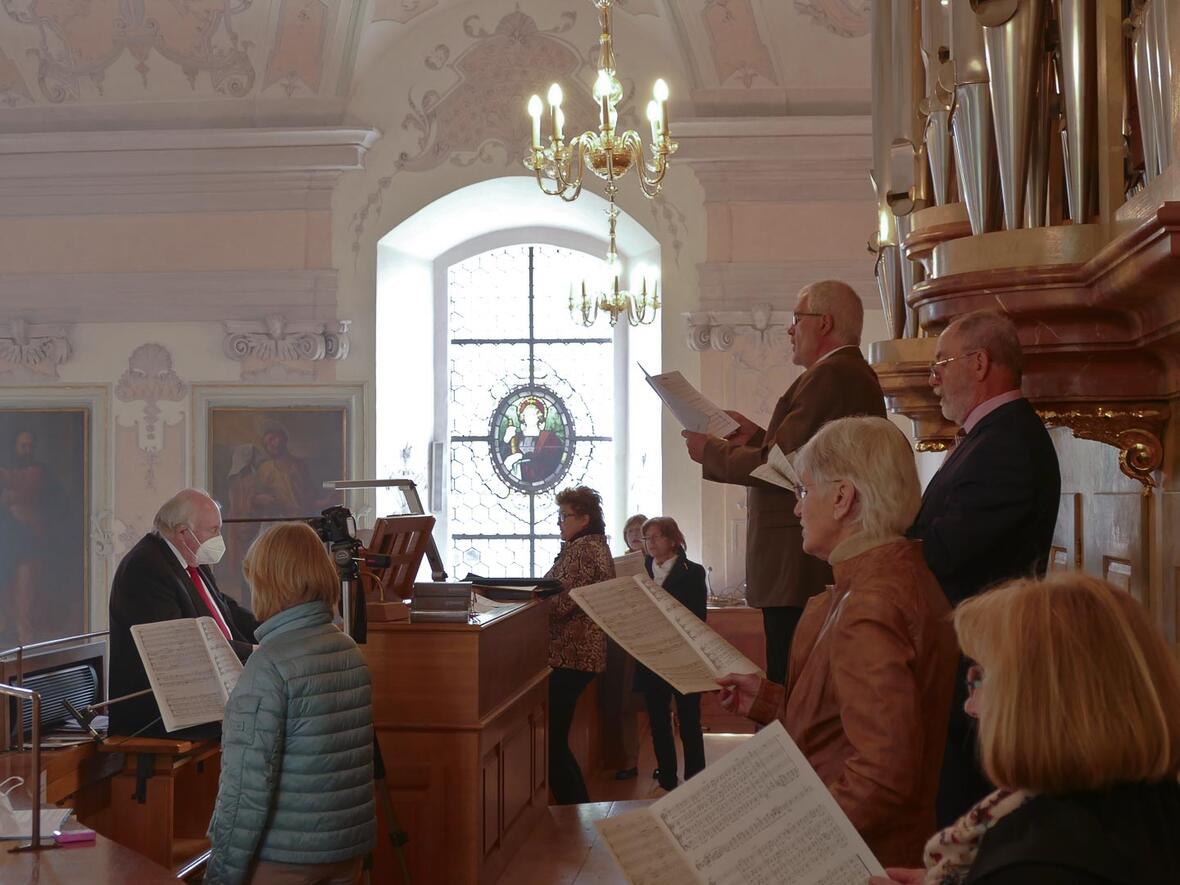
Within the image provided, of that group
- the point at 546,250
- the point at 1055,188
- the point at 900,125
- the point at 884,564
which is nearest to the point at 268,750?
the point at 884,564

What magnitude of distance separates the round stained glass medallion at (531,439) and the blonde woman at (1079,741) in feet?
37.8

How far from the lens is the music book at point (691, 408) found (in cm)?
444

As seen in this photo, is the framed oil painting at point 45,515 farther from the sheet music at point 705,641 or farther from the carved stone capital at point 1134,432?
the carved stone capital at point 1134,432

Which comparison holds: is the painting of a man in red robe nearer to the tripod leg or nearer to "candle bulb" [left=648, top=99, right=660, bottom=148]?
"candle bulb" [left=648, top=99, right=660, bottom=148]

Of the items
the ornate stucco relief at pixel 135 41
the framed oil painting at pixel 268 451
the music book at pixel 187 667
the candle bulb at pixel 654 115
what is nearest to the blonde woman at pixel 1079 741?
the music book at pixel 187 667

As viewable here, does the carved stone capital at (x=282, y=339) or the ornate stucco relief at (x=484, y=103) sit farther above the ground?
the ornate stucco relief at (x=484, y=103)

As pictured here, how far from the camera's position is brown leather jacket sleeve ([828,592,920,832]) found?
2.35m

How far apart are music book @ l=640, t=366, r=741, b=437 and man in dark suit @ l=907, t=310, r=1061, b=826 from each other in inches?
52.0

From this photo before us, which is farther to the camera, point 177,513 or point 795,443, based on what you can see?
point 177,513

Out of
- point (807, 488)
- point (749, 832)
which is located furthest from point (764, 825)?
point (807, 488)

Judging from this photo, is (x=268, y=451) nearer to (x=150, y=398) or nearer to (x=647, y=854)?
(x=150, y=398)

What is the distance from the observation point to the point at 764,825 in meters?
2.20

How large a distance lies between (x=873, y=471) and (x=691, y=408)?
193 centimetres

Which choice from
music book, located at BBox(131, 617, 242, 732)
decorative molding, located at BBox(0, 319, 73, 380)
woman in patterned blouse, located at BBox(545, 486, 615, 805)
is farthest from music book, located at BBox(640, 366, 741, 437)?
decorative molding, located at BBox(0, 319, 73, 380)
